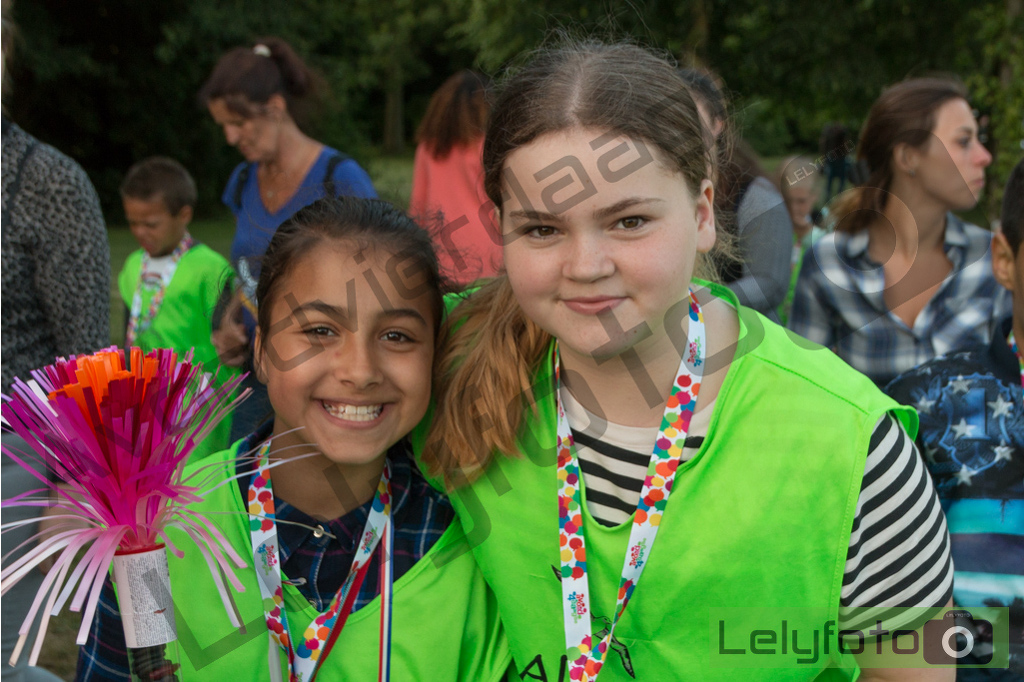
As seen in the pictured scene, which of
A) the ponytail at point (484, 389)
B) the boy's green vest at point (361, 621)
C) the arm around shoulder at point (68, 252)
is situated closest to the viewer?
the boy's green vest at point (361, 621)

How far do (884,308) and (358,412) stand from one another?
2.01 meters

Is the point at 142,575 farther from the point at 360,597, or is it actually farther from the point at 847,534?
the point at 847,534

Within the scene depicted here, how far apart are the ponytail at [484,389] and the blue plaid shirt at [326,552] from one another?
91 mm

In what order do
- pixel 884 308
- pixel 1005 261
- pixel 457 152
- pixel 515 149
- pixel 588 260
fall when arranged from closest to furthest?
pixel 588 260
pixel 515 149
pixel 1005 261
pixel 884 308
pixel 457 152

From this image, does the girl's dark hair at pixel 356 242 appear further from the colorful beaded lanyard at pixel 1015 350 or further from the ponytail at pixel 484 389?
the colorful beaded lanyard at pixel 1015 350

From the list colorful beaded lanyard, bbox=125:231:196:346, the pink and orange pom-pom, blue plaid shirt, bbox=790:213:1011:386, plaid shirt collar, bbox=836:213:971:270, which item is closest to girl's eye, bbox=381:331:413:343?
the pink and orange pom-pom

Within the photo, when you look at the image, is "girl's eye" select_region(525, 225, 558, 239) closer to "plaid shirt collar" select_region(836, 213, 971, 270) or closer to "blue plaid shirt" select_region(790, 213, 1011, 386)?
"blue plaid shirt" select_region(790, 213, 1011, 386)

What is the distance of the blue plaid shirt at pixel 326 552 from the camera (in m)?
1.71

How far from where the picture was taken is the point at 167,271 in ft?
15.0

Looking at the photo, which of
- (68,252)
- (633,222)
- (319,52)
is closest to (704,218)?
(633,222)

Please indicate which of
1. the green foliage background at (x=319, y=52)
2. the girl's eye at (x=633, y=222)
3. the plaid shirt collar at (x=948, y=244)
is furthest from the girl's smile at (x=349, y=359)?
the green foliage background at (x=319, y=52)

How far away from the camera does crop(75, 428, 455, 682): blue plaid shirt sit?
171 centimetres

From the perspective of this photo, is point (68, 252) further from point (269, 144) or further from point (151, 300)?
point (151, 300)

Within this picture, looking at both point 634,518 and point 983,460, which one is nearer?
point 634,518
